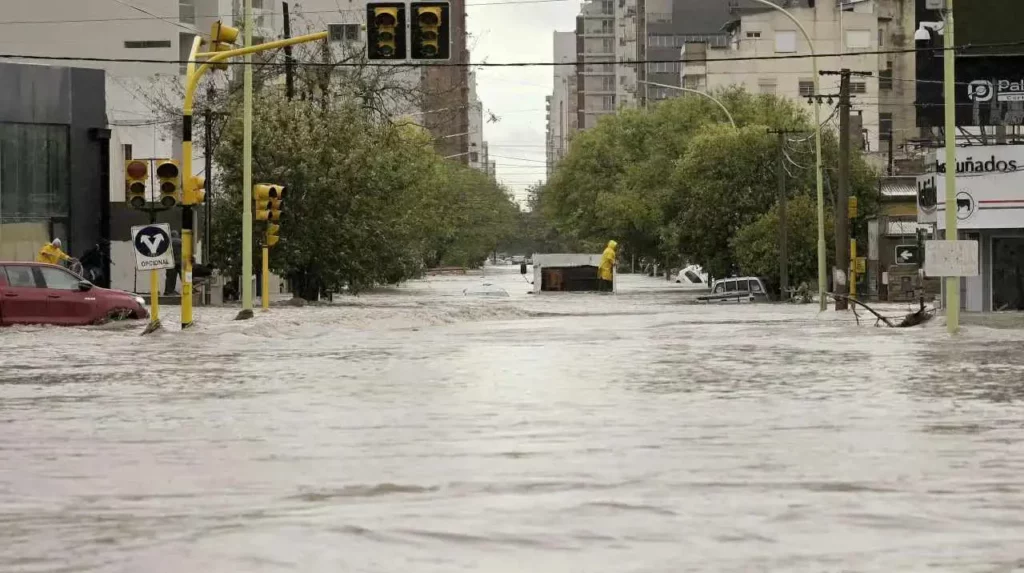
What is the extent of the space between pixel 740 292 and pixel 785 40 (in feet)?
186

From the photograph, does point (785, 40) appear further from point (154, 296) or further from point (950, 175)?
point (154, 296)

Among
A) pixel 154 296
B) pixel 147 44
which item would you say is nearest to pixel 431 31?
pixel 154 296

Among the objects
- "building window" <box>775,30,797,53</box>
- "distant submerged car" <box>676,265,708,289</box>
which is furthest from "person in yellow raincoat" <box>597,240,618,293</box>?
"building window" <box>775,30,797,53</box>

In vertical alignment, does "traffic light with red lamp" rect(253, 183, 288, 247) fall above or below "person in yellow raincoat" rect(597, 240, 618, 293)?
above

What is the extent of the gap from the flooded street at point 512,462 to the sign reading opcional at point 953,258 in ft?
25.3

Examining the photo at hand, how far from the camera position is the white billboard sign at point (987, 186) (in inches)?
1994

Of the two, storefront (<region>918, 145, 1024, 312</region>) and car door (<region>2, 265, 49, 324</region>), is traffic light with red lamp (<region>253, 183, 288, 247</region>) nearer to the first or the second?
car door (<region>2, 265, 49, 324</region>)

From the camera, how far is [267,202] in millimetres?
42000

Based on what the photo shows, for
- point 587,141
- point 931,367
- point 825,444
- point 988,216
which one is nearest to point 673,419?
point 825,444

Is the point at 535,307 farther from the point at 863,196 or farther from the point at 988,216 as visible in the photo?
the point at 863,196

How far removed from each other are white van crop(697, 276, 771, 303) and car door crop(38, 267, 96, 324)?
35.5m

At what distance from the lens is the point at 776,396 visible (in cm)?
1995

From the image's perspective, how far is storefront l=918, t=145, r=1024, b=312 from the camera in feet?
166

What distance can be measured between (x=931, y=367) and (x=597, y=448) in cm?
1186
